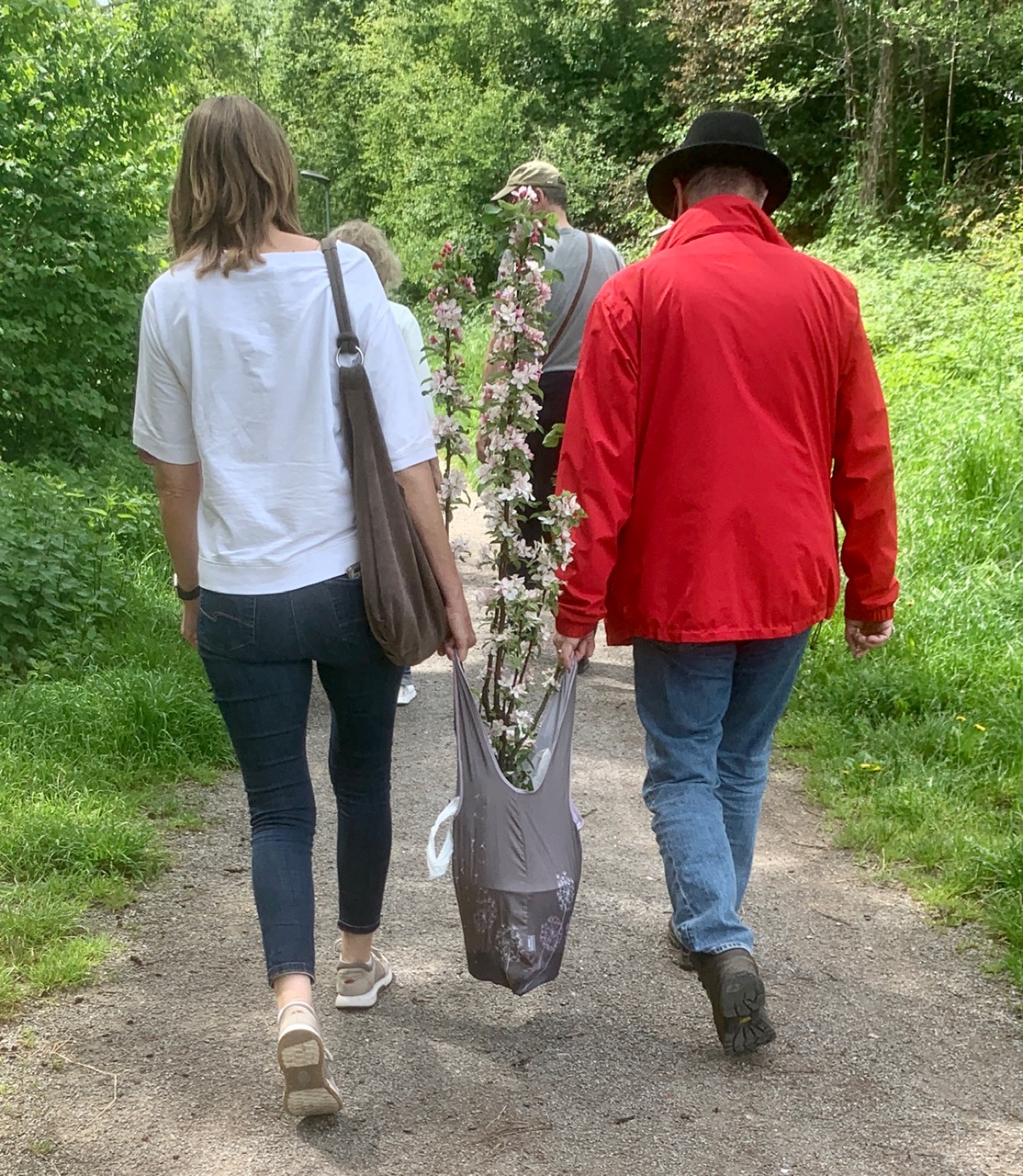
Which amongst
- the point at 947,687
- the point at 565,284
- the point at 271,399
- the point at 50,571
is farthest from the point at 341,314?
the point at 50,571

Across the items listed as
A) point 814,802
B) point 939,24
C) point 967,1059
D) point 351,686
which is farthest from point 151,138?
point 939,24

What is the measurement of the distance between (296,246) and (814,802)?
2936mm

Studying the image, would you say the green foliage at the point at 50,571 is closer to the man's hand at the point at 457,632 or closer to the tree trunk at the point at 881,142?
the man's hand at the point at 457,632

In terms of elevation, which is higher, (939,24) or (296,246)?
(939,24)

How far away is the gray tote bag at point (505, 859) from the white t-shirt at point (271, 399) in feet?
1.72

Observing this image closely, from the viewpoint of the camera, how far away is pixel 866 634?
10.2ft

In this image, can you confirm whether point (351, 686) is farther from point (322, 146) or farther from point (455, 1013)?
point (322, 146)

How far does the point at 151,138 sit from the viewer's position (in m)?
8.74

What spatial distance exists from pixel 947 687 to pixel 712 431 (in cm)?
A: 280

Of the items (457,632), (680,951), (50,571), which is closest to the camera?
(457,632)

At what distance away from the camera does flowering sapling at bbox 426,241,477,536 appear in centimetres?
280

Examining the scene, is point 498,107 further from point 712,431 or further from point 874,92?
point 712,431

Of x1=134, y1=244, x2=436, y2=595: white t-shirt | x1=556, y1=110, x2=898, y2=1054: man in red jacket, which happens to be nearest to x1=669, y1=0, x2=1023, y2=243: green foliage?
x1=556, y1=110, x2=898, y2=1054: man in red jacket

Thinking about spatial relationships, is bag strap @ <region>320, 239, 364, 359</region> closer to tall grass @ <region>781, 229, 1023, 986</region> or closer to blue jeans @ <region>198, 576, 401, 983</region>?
blue jeans @ <region>198, 576, 401, 983</region>
